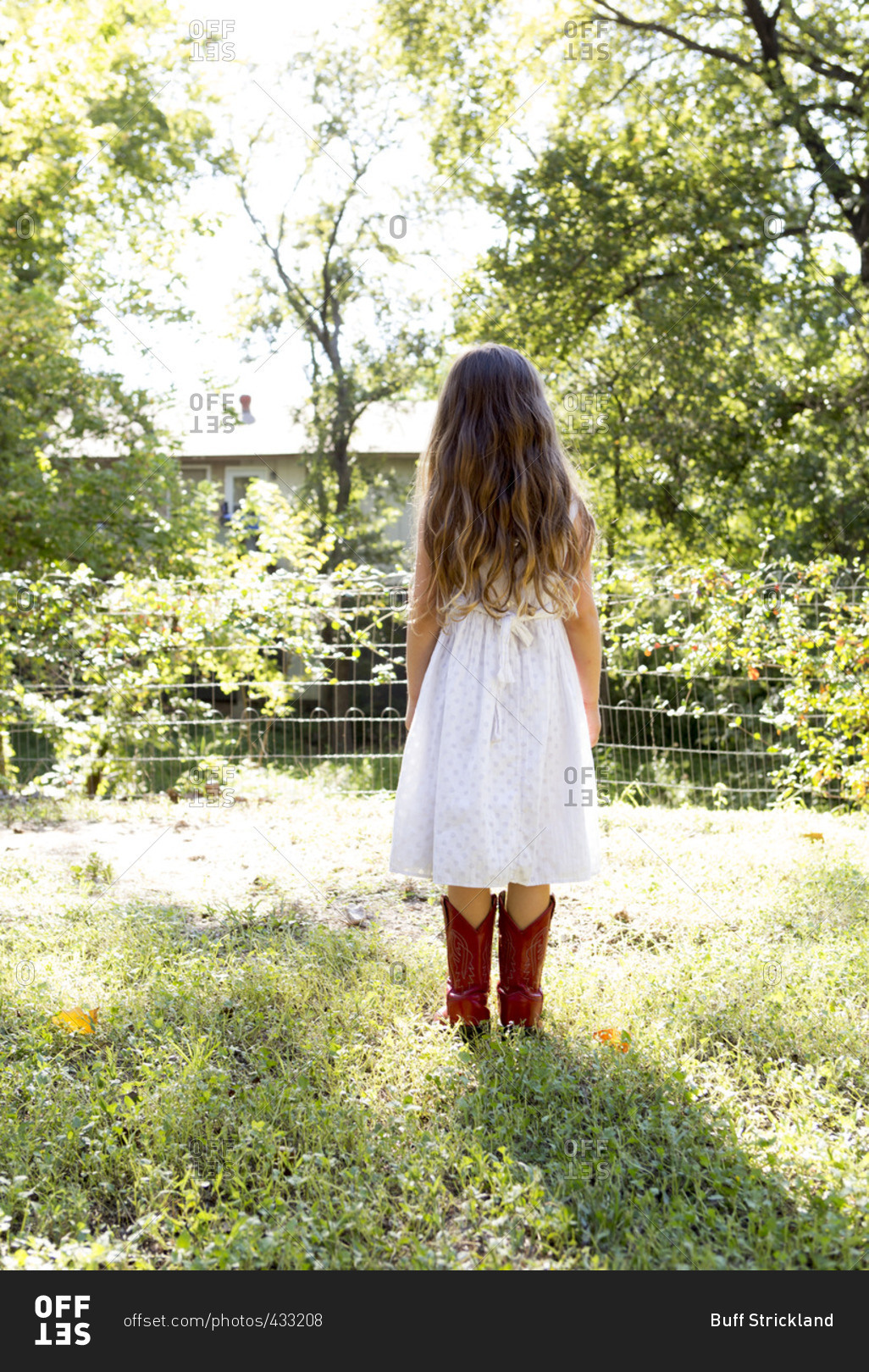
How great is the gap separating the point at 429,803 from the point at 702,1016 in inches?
36.5

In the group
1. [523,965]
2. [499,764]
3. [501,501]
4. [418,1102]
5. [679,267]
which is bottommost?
[418,1102]

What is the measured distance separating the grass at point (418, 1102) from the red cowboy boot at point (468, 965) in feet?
0.29

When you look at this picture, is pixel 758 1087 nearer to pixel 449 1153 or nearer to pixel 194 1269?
pixel 449 1153

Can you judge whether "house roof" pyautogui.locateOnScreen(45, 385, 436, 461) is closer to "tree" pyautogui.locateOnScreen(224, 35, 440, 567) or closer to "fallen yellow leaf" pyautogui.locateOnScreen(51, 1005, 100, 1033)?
"tree" pyautogui.locateOnScreen(224, 35, 440, 567)

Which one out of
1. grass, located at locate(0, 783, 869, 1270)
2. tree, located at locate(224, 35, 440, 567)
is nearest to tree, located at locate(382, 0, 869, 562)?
tree, located at locate(224, 35, 440, 567)

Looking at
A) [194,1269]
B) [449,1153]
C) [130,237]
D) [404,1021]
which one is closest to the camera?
[194,1269]

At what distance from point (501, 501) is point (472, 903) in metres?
1.03

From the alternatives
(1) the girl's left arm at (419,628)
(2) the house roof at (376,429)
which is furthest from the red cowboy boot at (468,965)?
(2) the house roof at (376,429)

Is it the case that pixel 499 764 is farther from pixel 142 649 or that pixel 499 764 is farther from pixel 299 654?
pixel 142 649

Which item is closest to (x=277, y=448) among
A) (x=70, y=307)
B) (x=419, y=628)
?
(x=70, y=307)

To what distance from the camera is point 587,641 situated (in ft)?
8.96

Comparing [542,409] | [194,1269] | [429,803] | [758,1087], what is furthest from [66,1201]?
[542,409]

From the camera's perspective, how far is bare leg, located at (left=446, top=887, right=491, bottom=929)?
104 inches

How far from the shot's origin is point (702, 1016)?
8.95 feet
